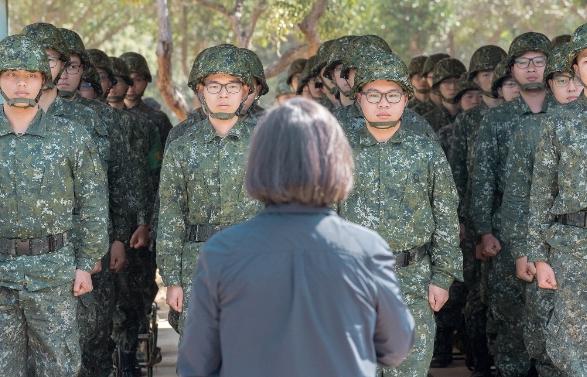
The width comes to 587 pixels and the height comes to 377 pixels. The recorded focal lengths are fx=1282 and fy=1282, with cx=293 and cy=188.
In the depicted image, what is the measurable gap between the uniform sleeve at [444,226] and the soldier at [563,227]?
0.41 meters

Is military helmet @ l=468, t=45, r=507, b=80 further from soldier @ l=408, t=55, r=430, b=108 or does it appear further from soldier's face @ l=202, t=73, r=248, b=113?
soldier's face @ l=202, t=73, r=248, b=113

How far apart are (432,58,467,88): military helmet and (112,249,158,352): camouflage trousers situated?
3.29 meters

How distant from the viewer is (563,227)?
6.77m

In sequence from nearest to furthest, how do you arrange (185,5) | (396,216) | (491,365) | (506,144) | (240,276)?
(240,276), (396,216), (506,144), (491,365), (185,5)

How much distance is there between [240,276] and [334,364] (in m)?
0.38

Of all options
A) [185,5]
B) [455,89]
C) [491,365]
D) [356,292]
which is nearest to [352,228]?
[356,292]

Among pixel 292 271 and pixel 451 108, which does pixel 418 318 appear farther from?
pixel 451 108

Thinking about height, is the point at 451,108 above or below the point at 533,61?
below

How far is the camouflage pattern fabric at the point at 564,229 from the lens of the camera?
21.9 ft

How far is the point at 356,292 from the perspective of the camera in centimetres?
384

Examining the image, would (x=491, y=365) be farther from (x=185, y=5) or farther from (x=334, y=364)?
(x=185, y=5)

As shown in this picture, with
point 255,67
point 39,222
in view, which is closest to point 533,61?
point 255,67

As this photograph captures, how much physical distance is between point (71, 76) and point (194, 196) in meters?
2.49

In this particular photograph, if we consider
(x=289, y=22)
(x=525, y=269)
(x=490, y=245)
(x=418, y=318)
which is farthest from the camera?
(x=289, y=22)
